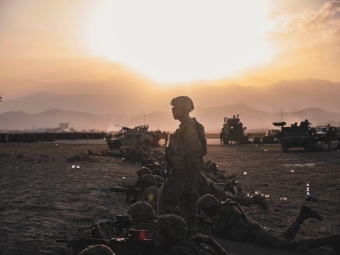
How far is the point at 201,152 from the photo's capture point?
7.34 meters

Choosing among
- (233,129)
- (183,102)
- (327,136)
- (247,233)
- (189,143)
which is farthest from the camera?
(233,129)

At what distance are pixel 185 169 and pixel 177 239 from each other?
242 cm

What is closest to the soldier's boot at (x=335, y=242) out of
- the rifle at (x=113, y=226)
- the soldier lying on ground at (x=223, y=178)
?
the rifle at (x=113, y=226)

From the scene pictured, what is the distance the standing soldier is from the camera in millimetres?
7207

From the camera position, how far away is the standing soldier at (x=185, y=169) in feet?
23.6

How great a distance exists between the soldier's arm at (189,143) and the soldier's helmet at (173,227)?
2296mm

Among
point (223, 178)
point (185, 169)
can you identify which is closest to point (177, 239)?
point (185, 169)

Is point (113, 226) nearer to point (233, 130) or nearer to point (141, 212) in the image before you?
point (141, 212)

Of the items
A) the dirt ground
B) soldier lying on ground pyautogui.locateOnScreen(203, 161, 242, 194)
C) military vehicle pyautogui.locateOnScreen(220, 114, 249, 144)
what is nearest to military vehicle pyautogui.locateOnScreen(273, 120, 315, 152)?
the dirt ground

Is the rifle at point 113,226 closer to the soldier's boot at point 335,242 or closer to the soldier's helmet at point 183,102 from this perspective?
the soldier's helmet at point 183,102

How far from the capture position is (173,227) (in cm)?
494

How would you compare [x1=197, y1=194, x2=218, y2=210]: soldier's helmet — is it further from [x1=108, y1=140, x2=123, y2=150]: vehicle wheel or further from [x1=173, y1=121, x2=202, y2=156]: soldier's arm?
[x1=108, y1=140, x2=123, y2=150]: vehicle wheel

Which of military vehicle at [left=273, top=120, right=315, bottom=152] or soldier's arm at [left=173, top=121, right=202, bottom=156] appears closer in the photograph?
soldier's arm at [left=173, top=121, right=202, bottom=156]

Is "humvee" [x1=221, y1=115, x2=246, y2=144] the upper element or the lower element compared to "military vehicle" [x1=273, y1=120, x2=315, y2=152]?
upper
